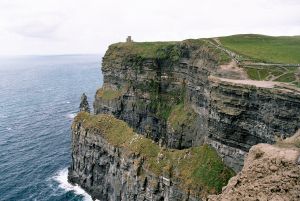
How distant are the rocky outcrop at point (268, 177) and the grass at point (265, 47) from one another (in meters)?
52.5

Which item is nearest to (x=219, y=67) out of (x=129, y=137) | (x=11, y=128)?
(x=129, y=137)

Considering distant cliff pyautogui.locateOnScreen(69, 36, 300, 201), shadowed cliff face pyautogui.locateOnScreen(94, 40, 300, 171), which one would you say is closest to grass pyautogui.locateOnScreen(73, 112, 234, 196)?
distant cliff pyautogui.locateOnScreen(69, 36, 300, 201)

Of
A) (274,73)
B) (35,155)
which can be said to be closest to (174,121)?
(274,73)

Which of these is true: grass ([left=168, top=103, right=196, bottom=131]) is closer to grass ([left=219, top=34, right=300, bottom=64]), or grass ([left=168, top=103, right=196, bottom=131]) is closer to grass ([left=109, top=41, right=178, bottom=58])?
grass ([left=109, top=41, right=178, bottom=58])

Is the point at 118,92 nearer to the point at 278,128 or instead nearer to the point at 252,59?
the point at 252,59

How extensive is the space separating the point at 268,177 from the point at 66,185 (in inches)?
3175

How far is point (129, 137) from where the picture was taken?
8481 centimetres

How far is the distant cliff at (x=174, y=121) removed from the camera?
66.2 m

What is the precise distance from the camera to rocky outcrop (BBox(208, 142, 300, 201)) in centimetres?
2942

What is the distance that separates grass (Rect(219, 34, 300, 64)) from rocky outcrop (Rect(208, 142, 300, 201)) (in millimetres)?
52467

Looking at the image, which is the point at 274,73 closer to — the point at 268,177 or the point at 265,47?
the point at 265,47

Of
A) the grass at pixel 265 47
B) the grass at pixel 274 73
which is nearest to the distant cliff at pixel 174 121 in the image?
the grass at pixel 274 73

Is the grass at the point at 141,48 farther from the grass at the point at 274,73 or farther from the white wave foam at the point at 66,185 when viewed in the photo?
the grass at the point at 274,73

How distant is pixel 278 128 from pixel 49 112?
132844 millimetres
